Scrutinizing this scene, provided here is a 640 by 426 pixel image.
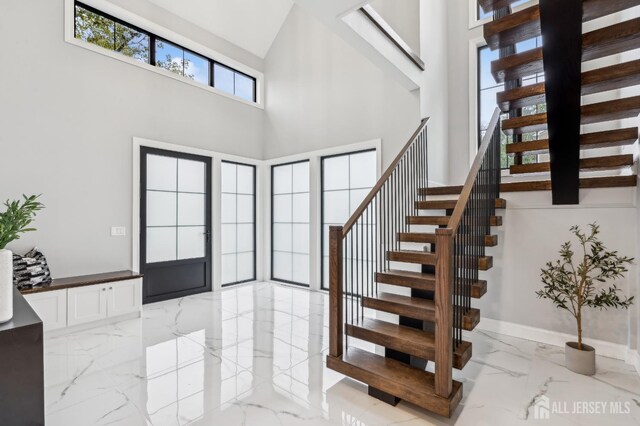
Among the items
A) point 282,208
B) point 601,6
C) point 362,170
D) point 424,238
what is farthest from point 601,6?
point 282,208

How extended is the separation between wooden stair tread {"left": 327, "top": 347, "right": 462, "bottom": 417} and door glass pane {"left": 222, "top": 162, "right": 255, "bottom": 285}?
3672 millimetres

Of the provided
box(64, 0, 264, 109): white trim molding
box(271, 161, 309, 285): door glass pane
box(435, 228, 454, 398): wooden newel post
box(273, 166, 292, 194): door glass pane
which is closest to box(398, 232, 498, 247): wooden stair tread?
box(435, 228, 454, 398): wooden newel post

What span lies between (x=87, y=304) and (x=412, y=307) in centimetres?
351

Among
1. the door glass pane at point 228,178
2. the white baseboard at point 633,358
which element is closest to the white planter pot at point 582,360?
the white baseboard at point 633,358

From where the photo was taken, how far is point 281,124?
5910 millimetres

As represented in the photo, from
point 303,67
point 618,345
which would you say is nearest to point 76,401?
point 618,345

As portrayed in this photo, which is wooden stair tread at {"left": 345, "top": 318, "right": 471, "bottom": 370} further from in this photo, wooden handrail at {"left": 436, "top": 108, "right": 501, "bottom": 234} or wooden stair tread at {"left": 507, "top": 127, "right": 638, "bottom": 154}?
wooden stair tread at {"left": 507, "top": 127, "right": 638, "bottom": 154}

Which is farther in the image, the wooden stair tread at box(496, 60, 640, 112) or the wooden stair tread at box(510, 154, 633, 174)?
the wooden stair tread at box(510, 154, 633, 174)

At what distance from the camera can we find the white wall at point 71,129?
3633mm

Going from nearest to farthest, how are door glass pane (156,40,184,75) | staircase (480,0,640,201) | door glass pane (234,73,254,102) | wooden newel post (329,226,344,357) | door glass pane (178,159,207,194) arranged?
staircase (480,0,640,201) < wooden newel post (329,226,344,357) < door glass pane (156,40,184,75) < door glass pane (178,159,207,194) < door glass pane (234,73,254,102)

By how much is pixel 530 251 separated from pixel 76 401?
4084 millimetres

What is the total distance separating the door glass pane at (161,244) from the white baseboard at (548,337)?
4.32 m

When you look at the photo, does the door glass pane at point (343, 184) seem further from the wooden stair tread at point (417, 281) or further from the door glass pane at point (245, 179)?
the wooden stair tread at point (417, 281)

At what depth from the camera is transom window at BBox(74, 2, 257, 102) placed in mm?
4254
